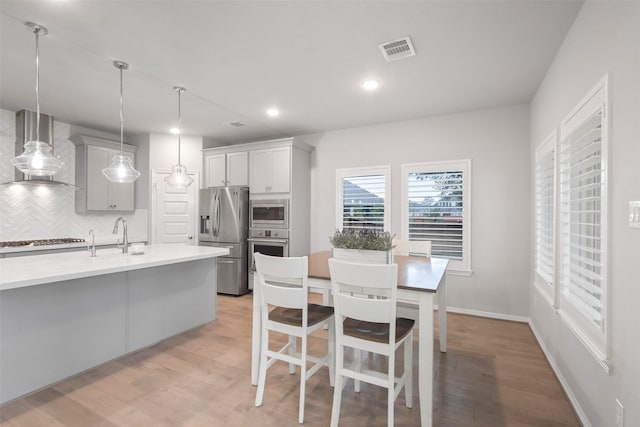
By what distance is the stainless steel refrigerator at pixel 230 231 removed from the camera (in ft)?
16.0

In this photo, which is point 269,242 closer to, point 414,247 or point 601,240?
point 414,247

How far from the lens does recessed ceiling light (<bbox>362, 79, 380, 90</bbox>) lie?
310cm

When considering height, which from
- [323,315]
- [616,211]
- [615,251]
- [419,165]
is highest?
[419,165]

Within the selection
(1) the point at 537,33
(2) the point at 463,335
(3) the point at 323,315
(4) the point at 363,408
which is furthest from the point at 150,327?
(1) the point at 537,33

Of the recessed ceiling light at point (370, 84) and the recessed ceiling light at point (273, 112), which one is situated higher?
the recessed ceiling light at point (273, 112)

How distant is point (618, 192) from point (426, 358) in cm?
127

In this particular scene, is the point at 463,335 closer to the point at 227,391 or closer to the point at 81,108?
the point at 227,391

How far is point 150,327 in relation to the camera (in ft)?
9.74

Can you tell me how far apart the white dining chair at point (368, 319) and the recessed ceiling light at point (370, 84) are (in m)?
2.10

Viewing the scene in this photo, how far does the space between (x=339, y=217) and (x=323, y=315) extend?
2.75 metres

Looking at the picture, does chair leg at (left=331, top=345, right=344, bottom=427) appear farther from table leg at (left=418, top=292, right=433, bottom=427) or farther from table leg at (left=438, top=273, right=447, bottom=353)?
table leg at (left=438, top=273, right=447, bottom=353)

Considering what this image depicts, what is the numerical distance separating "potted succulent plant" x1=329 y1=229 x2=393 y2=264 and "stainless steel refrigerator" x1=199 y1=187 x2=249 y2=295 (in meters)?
2.95

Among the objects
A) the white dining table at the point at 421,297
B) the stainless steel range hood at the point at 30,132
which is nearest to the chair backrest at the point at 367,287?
the white dining table at the point at 421,297

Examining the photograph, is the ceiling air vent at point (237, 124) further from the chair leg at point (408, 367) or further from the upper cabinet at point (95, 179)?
the chair leg at point (408, 367)
